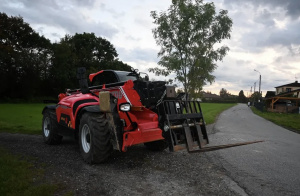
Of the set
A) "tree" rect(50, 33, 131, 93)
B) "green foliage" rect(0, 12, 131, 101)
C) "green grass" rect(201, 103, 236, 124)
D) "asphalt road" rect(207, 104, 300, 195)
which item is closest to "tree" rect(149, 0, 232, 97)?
"green grass" rect(201, 103, 236, 124)

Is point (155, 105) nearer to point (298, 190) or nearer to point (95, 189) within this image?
point (95, 189)

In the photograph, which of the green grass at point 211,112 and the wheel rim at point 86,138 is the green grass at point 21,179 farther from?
the green grass at point 211,112

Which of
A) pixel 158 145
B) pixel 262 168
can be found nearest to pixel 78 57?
pixel 158 145

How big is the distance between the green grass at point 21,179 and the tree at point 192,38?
11096 millimetres

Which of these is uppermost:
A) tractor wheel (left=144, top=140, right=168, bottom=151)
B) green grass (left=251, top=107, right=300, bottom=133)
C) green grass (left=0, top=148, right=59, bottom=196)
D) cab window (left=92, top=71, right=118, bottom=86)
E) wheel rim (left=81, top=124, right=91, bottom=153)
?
cab window (left=92, top=71, right=118, bottom=86)

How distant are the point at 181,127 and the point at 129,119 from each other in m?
Answer: 1.19

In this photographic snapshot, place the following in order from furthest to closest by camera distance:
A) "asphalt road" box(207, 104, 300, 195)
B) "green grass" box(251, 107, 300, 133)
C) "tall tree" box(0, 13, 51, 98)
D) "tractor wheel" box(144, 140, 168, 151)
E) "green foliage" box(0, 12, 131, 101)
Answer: "green foliage" box(0, 12, 131, 101), "tall tree" box(0, 13, 51, 98), "green grass" box(251, 107, 300, 133), "tractor wheel" box(144, 140, 168, 151), "asphalt road" box(207, 104, 300, 195)

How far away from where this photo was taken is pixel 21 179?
14.3 ft

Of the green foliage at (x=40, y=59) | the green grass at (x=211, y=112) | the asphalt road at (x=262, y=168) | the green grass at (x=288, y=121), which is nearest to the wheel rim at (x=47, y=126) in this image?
the asphalt road at (x=262, y=168)

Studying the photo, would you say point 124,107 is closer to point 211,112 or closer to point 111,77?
point 111,77

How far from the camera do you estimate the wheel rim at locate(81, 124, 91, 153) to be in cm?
575

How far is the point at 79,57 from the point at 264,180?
152ft

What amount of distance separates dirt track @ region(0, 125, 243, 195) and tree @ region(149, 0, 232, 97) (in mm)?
9161

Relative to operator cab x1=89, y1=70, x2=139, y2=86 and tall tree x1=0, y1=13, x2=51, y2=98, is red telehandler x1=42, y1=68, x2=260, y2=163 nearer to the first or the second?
operator cab x1=89, y1=70, x2=139, y2=86
